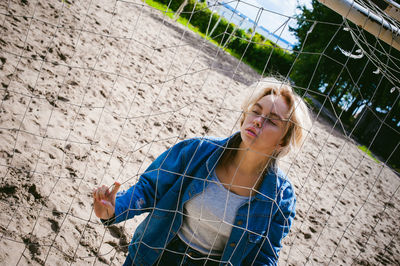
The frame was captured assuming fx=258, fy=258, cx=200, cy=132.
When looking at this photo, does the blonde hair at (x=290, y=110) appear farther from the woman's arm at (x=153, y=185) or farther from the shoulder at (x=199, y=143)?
the woman's arm at (x=153, y=185)

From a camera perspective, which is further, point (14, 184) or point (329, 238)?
point (329, 238)

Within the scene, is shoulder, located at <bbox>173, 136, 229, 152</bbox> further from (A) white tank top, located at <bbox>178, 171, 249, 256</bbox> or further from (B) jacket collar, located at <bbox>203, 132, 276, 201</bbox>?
(A) white tank top, located at <bbox>178, 171, 249, 256</bbox>

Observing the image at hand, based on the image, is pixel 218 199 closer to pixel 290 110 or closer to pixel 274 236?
pixel 274 236

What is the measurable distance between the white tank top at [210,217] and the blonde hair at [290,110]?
0.31 m

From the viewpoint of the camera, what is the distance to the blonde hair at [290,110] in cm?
120

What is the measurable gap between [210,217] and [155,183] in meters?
0.30

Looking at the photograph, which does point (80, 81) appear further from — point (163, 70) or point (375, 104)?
point (375, 104)

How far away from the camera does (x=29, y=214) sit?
5.80ft

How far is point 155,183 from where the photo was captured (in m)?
1.23

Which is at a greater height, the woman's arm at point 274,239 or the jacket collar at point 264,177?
the jacket collar at point 264,177

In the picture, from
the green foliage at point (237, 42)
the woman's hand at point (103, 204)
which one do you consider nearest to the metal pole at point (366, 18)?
the woman's hand at point (103, 204)

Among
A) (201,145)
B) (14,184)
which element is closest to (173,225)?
(201,145)

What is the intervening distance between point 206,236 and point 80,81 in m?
2.90

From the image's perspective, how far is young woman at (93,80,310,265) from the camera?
117 cm
